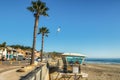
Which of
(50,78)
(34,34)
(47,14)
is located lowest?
(50,78)

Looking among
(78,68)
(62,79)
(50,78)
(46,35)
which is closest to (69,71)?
(78,68)

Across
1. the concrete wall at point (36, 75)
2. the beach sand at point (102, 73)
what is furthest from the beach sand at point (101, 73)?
the concrete wall at point (36, 75)

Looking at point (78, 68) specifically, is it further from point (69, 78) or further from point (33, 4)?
point (33, 4)

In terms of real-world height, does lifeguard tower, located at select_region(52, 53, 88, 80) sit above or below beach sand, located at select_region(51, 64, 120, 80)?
above

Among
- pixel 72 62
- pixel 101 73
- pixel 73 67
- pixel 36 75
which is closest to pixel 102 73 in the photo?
pixel 101 73

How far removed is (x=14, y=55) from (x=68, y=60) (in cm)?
9328

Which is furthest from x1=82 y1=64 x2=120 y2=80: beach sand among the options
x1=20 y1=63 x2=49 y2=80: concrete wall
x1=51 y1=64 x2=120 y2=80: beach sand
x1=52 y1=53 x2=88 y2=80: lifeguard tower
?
x1=20 y1=63 x2=49 y2=80: concrete wall

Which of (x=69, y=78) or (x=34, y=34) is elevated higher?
(x=34, y=34)

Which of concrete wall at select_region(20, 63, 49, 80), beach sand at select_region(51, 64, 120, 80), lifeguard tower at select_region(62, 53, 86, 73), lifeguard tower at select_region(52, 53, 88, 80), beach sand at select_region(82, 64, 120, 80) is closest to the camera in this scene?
concrete wall at select_region(20, 63, 49, 80)

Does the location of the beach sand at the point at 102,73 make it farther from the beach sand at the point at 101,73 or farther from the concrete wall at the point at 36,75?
the concrete wall at the point at 36,75

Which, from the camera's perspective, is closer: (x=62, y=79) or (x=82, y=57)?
(x=82, y=57)

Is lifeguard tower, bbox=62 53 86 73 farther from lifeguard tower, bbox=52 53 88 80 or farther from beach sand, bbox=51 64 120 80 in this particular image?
beach sand, bbox=51 64 120 80

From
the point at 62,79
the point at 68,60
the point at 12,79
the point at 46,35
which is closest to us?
the point at 12,79

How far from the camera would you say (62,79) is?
104ft
